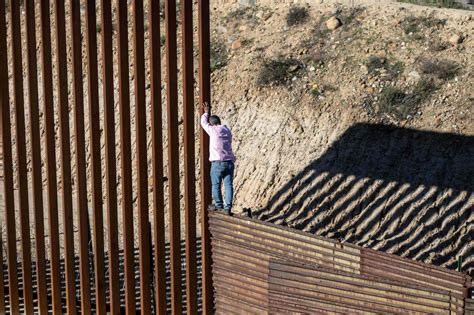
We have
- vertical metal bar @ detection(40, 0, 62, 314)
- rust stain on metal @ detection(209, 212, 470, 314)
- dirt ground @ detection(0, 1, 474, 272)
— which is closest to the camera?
rust stain on metal @ detection(209, 212, 470, 314)

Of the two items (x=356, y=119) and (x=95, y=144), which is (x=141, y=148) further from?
(x=356, y=119)

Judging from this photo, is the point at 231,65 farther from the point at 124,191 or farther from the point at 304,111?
the point at 124,191

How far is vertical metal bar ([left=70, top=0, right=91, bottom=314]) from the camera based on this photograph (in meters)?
9.27

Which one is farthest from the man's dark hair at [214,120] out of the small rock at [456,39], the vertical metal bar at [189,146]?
the small rock at [456,39]

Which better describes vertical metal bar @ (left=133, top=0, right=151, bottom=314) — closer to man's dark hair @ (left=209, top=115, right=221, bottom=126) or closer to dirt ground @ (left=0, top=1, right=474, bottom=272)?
man's dark hair @ (left=209, top=115, right=221, bottom=126)

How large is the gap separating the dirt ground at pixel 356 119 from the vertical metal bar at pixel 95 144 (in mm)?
4985

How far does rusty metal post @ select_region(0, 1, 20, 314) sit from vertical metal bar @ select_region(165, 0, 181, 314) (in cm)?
150

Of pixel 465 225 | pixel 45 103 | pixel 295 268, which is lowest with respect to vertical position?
pixel 465 225

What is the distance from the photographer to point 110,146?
9.37m

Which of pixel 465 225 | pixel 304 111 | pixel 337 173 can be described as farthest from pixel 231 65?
pixel 465 225

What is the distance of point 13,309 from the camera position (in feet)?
33.0

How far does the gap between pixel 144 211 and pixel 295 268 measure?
1.63m

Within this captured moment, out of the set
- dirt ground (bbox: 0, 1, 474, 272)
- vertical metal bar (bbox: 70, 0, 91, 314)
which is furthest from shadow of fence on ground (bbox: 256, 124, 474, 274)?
vertical metal bar (bbox: 70, 0, 91, 314)

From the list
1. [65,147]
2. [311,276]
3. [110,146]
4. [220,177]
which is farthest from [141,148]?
[220,177]
